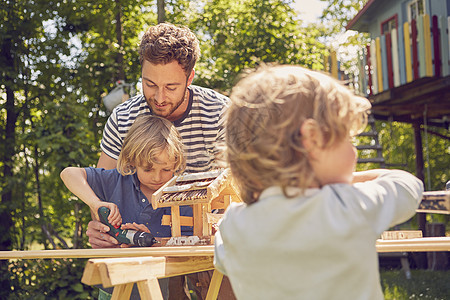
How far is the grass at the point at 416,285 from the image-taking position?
6.98 metres

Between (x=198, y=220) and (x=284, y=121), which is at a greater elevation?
(x=284, y=121)

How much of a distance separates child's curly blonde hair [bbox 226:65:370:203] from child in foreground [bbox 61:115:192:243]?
126cm

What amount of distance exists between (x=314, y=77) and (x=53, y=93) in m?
8.26

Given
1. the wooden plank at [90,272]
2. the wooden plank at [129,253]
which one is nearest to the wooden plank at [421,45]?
the wooden plank at [129,253]

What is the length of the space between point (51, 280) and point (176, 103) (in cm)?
502

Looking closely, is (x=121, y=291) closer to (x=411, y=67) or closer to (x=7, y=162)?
(x=7, y=162)

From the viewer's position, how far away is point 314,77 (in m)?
1.49

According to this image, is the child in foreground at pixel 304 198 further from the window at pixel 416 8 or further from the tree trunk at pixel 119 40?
the window at pixel 416 8

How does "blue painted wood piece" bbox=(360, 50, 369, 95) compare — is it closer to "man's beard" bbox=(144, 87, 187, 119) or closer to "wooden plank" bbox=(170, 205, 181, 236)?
"man's beard" bbox=(144, 87, 187, 119)

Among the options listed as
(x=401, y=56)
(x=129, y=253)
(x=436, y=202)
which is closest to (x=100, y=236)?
(x=129, y=253)

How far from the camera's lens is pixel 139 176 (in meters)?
2.85

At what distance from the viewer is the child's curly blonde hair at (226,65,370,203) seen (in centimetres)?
143

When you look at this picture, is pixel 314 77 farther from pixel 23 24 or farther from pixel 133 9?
pixel 133 9

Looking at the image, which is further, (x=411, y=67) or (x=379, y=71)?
(x=379, y=71)
